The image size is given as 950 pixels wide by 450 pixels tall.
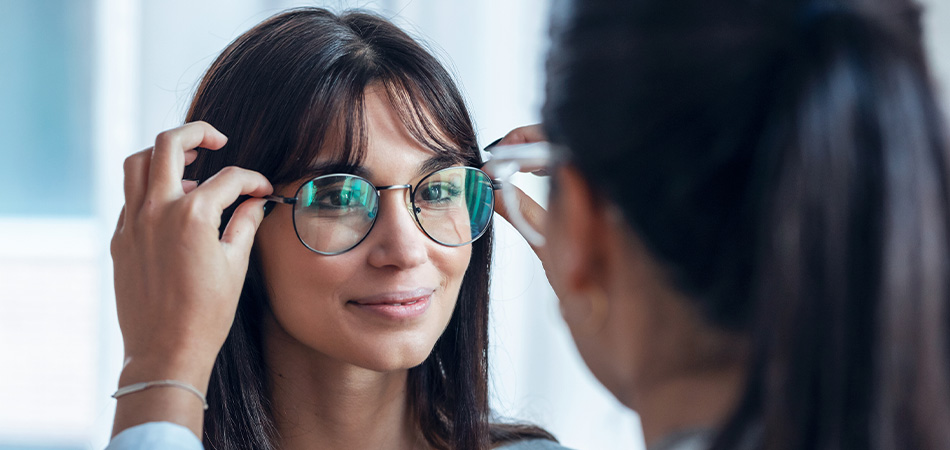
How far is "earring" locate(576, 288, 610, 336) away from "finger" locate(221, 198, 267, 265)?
0.55 metres

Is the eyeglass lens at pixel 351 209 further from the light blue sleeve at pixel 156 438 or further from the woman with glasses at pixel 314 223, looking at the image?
the light blue sleeve at pixel 156 438

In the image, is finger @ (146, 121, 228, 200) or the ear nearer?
the ear

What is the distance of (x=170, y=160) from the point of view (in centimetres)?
107

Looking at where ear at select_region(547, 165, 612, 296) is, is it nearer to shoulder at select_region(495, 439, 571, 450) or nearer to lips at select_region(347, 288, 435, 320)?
lips at select_region(347, 288, 435, 320)

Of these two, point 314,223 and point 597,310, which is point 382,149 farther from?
point 597,310

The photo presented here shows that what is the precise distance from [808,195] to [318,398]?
1054mm

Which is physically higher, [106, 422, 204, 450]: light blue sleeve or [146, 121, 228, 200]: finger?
[146, 121, 228, 200]: finger

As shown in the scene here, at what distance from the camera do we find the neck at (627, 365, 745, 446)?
62cm

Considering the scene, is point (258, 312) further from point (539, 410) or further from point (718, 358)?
point (539, 410)

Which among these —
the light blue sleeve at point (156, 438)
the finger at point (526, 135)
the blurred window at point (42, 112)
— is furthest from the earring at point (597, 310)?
the blurred window at point (42, 112)

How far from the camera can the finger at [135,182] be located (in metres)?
1.07

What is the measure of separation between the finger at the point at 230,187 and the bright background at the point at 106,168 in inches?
30.6

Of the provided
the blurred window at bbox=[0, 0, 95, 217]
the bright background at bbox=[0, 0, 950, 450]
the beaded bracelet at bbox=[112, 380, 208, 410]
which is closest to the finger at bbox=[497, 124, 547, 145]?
the bright background at bbox=[0, 0, 950, 450]

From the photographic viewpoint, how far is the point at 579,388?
244cm
